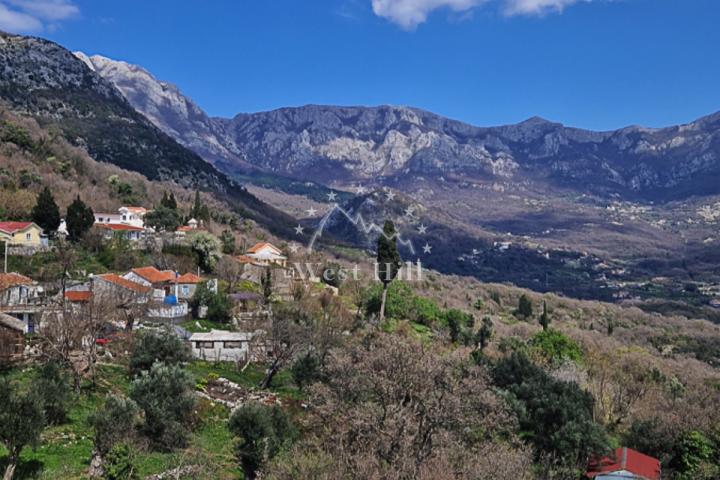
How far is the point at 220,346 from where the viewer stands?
102 ft

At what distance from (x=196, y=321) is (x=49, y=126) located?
72.7m

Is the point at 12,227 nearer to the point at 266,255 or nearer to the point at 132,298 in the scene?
the point at 132,298

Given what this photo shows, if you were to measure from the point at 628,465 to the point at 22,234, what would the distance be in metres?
39.7

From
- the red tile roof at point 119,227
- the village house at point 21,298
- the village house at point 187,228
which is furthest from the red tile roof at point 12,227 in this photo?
the village house at point 187,228

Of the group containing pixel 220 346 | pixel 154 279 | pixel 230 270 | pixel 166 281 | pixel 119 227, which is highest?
pixel 119 227

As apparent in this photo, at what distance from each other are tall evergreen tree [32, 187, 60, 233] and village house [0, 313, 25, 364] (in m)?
22.9

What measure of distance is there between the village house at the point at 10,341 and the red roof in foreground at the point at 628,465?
21.9 meters

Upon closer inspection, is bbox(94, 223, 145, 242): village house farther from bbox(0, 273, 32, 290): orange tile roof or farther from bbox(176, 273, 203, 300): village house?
bbox(0, 273, 32, 290): orange tile roof

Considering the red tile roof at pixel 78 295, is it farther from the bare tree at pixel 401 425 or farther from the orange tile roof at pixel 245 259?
the orange tile roof at pixel 245 259

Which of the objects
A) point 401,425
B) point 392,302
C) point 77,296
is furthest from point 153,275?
point 401,425

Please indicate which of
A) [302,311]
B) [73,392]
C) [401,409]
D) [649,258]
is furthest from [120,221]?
[649,258]

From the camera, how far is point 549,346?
4091cm

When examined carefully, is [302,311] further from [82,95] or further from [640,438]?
[82,95]

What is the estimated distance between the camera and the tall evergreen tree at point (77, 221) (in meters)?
45.8
